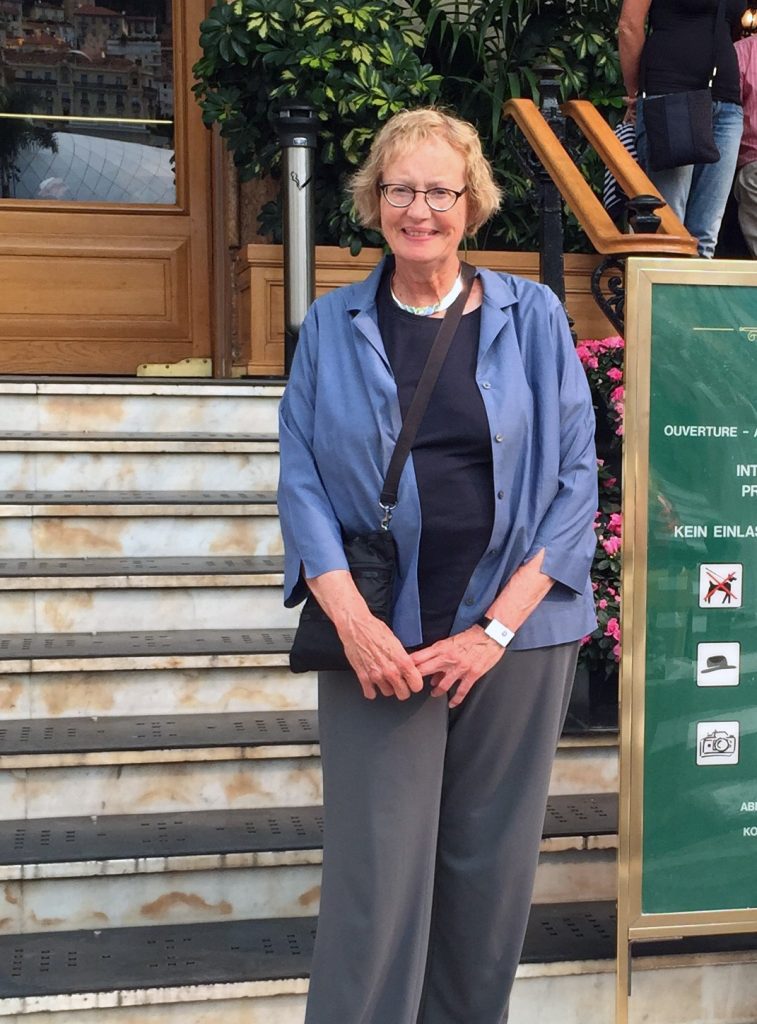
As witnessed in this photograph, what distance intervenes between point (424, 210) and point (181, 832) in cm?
156

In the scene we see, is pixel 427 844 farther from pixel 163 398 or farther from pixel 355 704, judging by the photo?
pixel 163 398

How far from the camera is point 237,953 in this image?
2.69 meters

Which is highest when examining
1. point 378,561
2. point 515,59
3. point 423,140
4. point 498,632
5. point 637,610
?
point 515,59

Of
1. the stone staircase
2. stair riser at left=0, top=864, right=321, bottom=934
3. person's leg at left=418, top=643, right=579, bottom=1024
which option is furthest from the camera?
stair riser at left=0, top=864, right=321, bottom=934

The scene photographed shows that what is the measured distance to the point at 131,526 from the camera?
12.8 feet

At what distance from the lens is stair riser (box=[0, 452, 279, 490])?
412 centimetres

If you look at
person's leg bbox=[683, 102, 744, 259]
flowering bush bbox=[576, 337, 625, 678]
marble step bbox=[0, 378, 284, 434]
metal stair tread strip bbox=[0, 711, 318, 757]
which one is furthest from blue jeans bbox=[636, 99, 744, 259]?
metal stair tread strip bbox=[0, 711, 318, 757]

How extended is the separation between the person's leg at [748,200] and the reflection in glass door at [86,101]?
100 inches

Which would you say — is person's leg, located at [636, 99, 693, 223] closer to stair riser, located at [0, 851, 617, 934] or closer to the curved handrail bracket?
the curved handrail bracket

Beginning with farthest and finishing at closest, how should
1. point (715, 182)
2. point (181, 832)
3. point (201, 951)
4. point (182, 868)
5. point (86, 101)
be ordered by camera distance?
1. point (86, 101)
2. point (715, 182)
3. point (181, 832)
4. point (182, 868)
5. point (201, 951)

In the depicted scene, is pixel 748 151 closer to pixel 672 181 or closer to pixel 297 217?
pixel 672 181

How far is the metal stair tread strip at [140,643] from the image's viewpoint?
329cm

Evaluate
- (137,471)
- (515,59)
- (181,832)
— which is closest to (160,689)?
(181,832)

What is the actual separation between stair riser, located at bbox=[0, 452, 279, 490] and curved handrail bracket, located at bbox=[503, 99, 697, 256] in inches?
50.2
